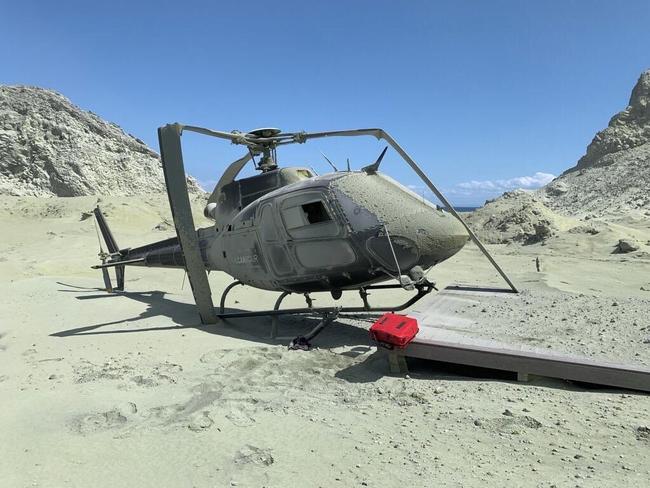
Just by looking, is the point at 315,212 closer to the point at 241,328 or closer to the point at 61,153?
the point at 241,328

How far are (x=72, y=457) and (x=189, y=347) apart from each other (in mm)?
2887

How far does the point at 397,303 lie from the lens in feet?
30.9

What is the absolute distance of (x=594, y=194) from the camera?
34562mm

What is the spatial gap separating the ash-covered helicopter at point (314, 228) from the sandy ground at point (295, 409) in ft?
2.97

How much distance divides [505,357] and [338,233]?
2.67 meters

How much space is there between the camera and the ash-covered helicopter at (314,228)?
5.87 meters

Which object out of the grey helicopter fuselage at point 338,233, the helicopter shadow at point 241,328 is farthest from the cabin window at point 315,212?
the helicopter shadow at point 241,328

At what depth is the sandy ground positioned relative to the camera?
290 centimetres

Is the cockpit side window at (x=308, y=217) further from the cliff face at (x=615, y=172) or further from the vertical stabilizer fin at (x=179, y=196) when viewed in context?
the cliff face at (x=615, y=172)

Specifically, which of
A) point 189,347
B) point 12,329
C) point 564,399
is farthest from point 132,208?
point 564,399

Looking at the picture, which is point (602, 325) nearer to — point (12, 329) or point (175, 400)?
point (175, 400)

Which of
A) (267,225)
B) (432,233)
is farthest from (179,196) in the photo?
(432,233)

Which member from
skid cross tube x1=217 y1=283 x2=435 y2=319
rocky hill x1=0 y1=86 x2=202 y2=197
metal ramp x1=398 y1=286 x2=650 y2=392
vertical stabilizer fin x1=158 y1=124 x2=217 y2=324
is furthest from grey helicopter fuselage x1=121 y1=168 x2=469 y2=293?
rocky hill x1=0 y1=86 x2=202 y2=197

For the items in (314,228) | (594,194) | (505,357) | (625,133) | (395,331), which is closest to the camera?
(505,357)
